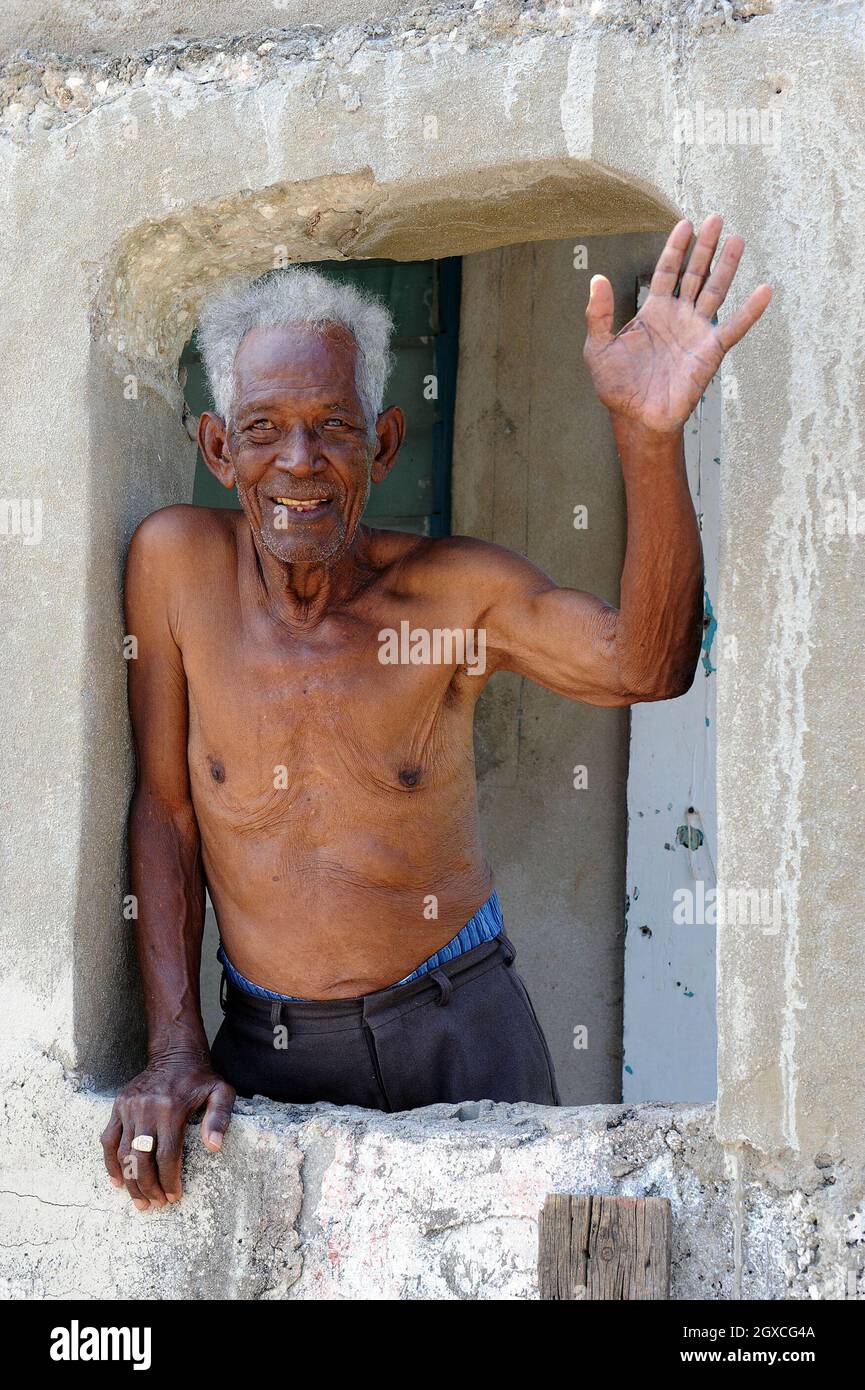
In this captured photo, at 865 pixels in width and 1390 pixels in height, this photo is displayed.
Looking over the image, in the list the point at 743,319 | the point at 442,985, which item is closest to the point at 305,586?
the point at 442,985

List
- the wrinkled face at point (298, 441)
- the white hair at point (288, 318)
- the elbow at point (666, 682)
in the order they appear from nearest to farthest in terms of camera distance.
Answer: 1. the elbow at point (666, 682)
2. the wrinkled face at point (298, 441)
3. the white hair at point (288, 318)

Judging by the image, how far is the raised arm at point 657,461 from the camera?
2.24 meters

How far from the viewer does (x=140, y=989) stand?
297cm

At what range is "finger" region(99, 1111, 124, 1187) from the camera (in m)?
2.66

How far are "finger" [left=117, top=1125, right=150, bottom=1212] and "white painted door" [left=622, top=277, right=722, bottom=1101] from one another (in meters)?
1.87

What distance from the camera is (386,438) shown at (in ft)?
9.87

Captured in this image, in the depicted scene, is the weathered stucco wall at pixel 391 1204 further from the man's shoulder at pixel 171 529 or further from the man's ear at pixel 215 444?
the man's ear at pixel 215 444

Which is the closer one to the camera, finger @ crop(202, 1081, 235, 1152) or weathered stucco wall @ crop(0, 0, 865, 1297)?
weathered stucco wall @ crop(0, 0, 865, 1297)

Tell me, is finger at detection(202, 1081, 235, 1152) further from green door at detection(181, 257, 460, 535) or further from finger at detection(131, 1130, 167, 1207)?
green door at detection(181, 257, 460, 535)

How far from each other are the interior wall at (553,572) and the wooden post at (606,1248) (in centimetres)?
196

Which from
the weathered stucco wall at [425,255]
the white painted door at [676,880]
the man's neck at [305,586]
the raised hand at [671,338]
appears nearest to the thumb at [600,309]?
the raised hand at [671,338]

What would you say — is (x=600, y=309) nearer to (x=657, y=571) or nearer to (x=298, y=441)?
(x=657, y=571)

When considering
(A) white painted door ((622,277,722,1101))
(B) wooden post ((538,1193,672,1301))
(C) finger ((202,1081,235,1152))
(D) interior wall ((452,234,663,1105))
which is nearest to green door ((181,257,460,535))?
(D) interior wall ((452,234,663,1105))

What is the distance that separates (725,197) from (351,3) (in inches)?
31.5
